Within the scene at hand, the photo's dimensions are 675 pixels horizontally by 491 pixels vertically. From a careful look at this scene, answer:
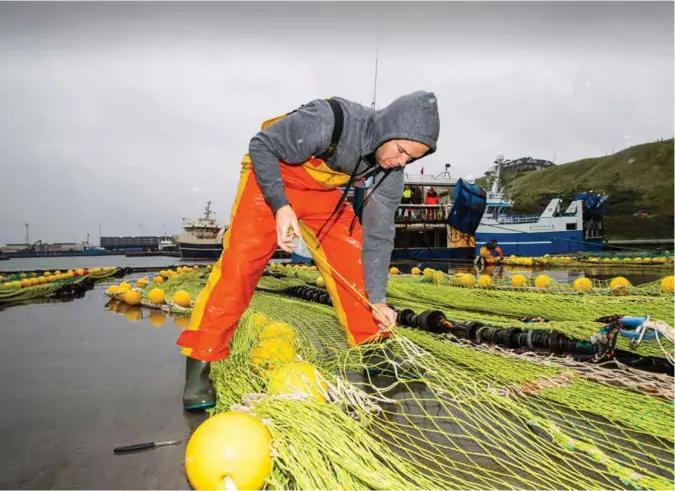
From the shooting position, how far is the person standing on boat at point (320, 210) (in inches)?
72.7

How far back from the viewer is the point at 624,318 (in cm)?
213

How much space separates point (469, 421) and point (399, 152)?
1228mm

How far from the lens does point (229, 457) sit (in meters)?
1.07

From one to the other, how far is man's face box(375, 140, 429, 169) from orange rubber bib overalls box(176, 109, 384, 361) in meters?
0.33

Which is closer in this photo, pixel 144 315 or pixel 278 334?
pixel 278 334

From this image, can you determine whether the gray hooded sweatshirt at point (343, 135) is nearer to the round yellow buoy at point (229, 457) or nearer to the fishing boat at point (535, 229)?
the round yellow buoy at point (229, 457)

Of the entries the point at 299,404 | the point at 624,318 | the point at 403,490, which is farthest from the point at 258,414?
the point at 624,318

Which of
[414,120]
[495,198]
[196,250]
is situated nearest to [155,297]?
[414,120]

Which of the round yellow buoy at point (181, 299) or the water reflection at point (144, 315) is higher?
the round yellow buoy at point (181, 299)

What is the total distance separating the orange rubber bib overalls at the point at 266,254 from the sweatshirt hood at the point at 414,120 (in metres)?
0.49

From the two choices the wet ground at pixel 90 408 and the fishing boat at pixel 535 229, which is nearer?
the wet ground at pixel 90 408

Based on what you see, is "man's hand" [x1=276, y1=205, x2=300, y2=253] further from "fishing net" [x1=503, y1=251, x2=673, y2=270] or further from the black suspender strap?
"fishing net" [x1=503, y1=251, x2=673, y2=270]

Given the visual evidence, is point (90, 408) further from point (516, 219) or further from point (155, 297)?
point (516, 219)

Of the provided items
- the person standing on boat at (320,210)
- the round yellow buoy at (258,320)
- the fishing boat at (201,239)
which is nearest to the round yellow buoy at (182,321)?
the round yellow buoy at (258,320)
